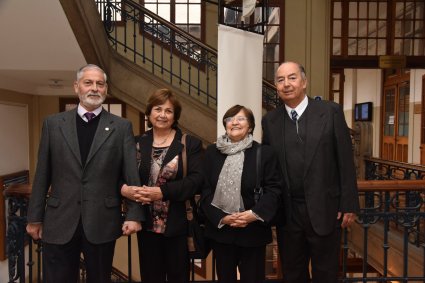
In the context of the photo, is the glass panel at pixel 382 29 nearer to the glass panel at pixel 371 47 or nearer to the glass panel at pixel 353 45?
the glass panel at pixel 371 47

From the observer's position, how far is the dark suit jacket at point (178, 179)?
6.67 feet

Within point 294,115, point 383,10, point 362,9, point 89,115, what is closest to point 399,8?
point 383,10

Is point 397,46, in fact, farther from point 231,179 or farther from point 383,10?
point 231,179

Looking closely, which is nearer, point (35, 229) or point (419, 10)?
point (35, 229)

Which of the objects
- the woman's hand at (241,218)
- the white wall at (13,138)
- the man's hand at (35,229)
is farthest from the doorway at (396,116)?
the man's hand at (35,229)

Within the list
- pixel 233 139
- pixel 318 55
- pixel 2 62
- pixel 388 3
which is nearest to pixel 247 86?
pixel 233 139

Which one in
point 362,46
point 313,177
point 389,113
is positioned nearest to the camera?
point 313,177

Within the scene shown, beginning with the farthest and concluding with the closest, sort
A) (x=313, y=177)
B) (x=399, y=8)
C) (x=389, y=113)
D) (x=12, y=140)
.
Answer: (x=389, y=113) < (x=399, y=8) < (x=12, y=140) < (x=313, y=177)

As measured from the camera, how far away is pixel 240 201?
2062mm

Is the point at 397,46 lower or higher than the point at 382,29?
lower

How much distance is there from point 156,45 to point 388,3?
448cm

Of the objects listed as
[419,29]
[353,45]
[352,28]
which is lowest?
[353,45]

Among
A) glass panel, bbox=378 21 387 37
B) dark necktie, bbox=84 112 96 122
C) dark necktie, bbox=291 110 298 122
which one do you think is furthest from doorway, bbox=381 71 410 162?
dark necktie, bbox=84 112 96 122

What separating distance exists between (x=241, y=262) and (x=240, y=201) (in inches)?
13.0
